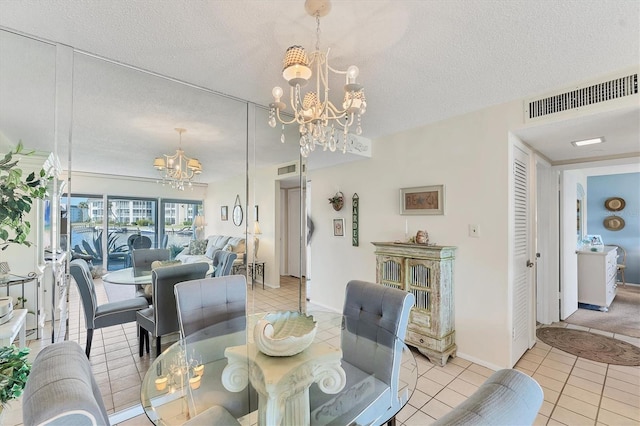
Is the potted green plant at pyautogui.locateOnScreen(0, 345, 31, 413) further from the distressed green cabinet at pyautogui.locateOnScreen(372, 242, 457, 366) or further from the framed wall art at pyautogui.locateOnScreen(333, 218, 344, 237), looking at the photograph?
the framed wall art at pyautogui.locateOnScreen(333, 218, 344, 237)

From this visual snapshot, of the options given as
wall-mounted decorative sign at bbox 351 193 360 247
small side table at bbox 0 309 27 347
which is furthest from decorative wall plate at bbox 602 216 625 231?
small side table at bbox 0 309 27 347

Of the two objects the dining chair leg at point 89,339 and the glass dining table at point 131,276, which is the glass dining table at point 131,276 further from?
the dining chair leg at point 89,339

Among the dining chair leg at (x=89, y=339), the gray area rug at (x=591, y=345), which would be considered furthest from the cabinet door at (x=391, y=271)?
the dining chair leg at (x=89, y=339)

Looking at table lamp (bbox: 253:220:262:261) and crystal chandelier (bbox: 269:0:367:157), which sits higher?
crystal chandelier (bbox: 269:0:367:157)

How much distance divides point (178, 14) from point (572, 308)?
→ 18.3 ft

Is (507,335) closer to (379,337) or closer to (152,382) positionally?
(379,337)

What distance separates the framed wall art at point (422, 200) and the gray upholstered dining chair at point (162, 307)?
7.68ft

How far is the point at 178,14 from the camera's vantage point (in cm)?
149

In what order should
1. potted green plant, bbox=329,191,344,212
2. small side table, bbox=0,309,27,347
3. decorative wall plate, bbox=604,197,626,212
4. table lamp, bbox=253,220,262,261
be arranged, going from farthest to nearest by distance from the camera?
decorative wall plate, bbox=604,197,626,212 → potted green plant, bbox=329,191,344,212 → table lamp, bbox=253,220,262,261 → small side table, bbox=0,309,27,347

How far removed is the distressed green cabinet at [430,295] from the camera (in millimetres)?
2682

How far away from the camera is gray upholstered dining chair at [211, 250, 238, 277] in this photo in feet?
8.48

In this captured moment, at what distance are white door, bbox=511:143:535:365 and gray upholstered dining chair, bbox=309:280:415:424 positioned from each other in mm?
1513

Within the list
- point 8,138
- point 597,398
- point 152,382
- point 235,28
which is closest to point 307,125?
point 235,28

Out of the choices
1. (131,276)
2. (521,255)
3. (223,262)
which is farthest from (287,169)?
(521,255)
